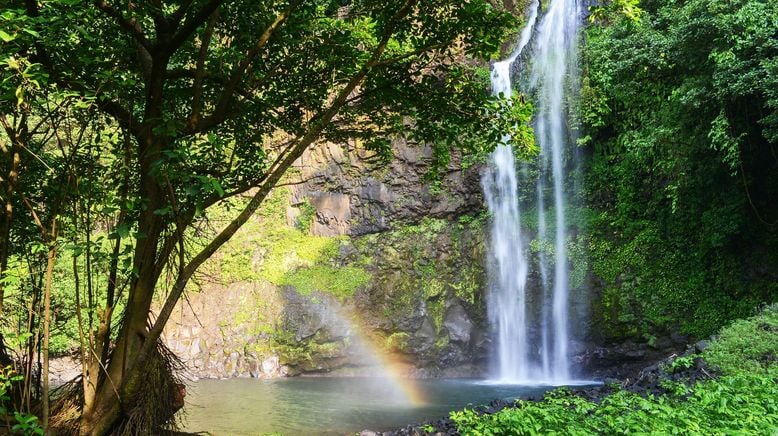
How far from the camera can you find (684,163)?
39.2ft

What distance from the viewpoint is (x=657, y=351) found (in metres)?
13.2

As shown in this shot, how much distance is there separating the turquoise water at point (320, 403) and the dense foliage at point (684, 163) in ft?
13.2

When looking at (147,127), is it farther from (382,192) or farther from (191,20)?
(382,192)

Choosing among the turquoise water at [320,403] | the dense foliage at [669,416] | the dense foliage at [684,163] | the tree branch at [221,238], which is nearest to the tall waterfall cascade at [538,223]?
the dense foliage at [684,163]

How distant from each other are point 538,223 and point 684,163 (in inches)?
209

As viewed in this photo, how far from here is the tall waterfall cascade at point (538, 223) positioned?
49.2ft

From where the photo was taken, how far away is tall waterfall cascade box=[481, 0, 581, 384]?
15.0 metres

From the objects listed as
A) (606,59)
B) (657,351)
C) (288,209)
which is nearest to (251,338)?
(288,209)

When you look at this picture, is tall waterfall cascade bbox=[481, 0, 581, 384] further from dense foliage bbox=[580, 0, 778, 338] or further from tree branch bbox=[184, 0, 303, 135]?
tree branch bbox=[184, 0, 303, 135]

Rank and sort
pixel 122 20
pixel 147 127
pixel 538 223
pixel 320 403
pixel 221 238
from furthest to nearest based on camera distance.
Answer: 1. pixel 538 223
2. pixel 320 403
3. pixel 147 127
4. pixel 221 238
5. pixel 122 20

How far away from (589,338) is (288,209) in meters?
11.0

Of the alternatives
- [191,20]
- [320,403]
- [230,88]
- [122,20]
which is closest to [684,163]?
[320,403]

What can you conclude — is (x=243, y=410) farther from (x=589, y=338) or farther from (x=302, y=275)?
(x=589, y=338)

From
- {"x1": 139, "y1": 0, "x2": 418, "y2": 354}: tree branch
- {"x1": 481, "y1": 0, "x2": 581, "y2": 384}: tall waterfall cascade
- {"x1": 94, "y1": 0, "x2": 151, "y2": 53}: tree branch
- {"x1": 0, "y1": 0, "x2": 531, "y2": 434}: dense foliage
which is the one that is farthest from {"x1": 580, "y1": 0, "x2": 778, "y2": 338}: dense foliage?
{"x1": 94, "y1": 0, "x2": 151, "y2": 53}: tree branch
